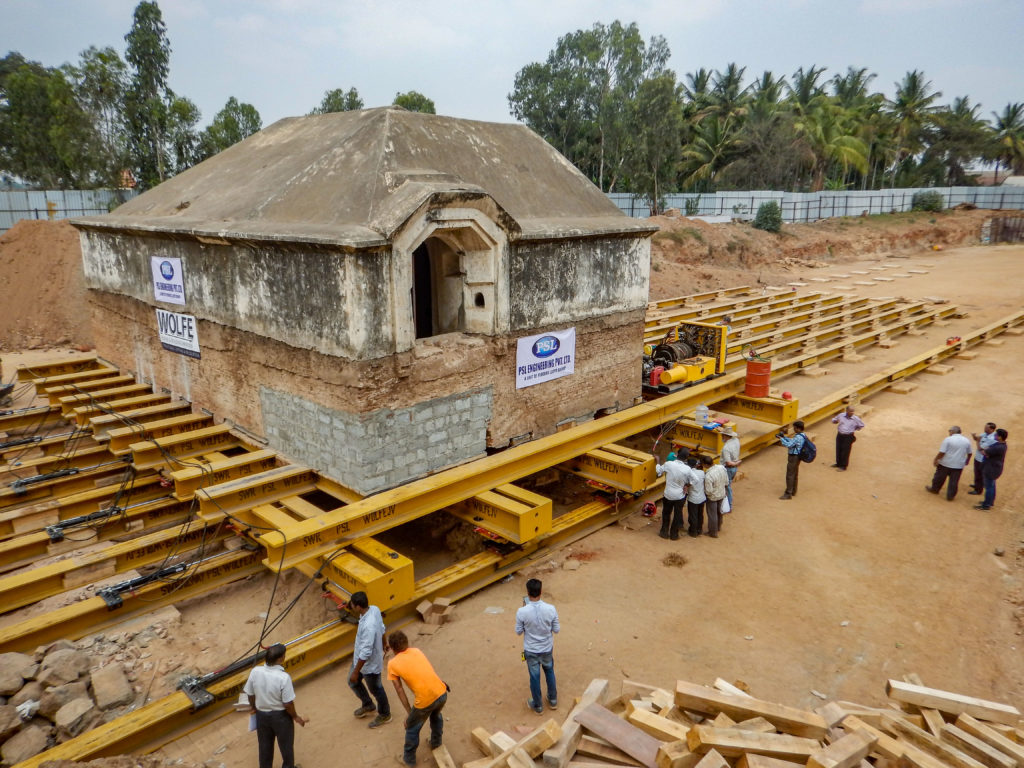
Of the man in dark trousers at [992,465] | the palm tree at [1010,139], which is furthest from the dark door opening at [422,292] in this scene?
the palm tree at [1010,139]

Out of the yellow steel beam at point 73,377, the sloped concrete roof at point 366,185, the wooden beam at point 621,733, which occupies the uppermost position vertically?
the sloped concrete roof at point 366,185

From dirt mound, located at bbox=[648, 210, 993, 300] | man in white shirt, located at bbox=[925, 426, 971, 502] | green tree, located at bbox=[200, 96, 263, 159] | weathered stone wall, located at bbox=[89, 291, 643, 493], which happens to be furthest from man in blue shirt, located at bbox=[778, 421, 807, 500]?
green tree, located at bbox=[200, 96, 263, 159]

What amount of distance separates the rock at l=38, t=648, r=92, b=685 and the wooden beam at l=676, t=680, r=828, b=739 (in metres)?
4.87

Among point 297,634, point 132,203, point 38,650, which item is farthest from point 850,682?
point 132,203

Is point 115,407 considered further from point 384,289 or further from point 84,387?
point 384,289

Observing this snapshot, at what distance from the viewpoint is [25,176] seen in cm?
3359

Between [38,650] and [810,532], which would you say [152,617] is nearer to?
[38,650]

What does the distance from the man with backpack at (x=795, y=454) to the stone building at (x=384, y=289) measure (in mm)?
2400

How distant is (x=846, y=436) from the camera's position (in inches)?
433

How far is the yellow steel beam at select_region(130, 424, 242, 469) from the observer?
8492 millimetres

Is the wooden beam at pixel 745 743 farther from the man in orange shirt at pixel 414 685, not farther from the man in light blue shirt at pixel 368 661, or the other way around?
the man in light blue shirt at pixel 368 661

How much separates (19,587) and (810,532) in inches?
348

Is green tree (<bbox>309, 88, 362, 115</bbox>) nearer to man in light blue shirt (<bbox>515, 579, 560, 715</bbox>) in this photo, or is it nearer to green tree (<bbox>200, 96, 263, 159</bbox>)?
green tree (<bbox>200, 96, 263, 159</bbox>)

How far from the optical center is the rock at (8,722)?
505 centimetres
